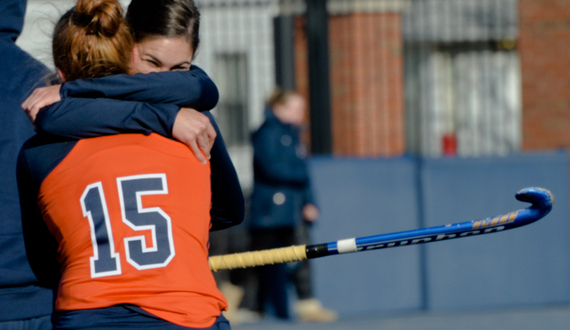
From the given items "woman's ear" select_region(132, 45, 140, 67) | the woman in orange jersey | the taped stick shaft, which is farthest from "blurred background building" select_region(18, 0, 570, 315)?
the taped stick shaft

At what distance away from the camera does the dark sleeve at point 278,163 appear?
5.56m

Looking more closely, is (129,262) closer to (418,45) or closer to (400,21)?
(400,21)

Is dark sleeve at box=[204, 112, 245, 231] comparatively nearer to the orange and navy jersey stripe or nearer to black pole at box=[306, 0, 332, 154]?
the orange and navy jersey stripe

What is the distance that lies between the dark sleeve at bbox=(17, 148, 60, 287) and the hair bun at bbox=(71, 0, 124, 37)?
36 cm

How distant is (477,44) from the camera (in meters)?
8.98

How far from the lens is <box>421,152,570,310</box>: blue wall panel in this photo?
19.0ft

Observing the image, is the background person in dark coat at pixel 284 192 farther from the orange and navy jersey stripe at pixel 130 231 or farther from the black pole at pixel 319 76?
the orange and navy jersey stripe at pixel 130 231

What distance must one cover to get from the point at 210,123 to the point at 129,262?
1.31ft

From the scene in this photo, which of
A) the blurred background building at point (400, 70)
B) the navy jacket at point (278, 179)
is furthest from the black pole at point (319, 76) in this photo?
the navy jacket at point (278, 179)

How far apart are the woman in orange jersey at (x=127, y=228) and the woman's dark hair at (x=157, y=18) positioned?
0.54ft

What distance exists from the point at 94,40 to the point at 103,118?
0.20m

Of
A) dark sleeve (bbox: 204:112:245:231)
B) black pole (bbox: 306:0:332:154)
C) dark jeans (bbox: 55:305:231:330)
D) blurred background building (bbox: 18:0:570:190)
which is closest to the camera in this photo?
dark jeans (bbox: 55:305:231:330)

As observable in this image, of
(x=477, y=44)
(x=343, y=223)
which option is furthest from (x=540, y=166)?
(x=477, y=44)

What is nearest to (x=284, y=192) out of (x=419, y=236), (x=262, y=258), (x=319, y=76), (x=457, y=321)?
(x=319, y=76)
